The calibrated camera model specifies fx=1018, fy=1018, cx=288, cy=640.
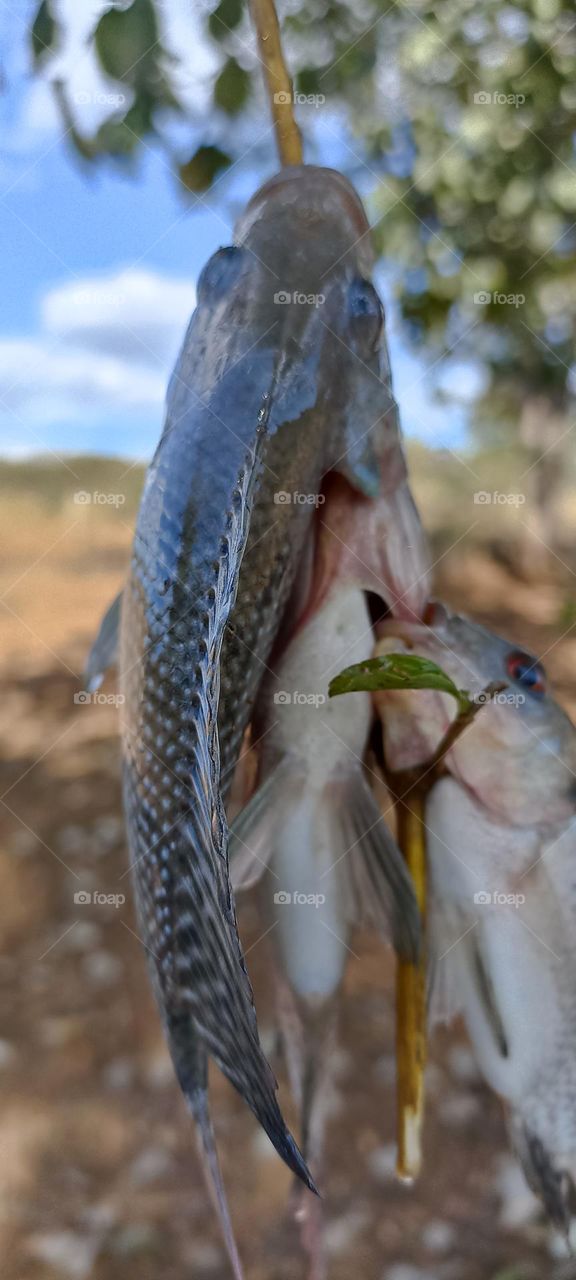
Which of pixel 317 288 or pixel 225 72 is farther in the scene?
pixel 225 72

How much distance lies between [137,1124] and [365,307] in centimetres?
87

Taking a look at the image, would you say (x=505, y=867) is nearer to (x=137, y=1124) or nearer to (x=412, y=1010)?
(x=412, y=1010)

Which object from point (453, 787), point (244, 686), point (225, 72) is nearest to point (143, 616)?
point (244, 686)

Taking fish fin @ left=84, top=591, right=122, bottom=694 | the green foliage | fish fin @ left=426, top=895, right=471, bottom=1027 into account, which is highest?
the green foliage

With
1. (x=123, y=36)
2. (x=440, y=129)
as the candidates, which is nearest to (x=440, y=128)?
(x=440, y=129)

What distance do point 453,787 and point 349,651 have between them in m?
0.08

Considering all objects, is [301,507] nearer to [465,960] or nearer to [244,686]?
A: [244,686]

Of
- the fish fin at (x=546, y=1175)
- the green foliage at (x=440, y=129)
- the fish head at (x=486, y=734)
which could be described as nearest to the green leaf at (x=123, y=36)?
the green foliage at (x=440, y=129)

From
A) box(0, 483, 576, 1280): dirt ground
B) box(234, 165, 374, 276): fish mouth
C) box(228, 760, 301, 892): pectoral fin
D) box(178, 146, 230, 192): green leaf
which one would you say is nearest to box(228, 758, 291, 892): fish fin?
box(228, 760, 301, 892): pectoral fin

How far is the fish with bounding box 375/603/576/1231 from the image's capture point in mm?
455

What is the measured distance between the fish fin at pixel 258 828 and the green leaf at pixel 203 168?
467 millimetres

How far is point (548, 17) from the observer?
0.87 metres

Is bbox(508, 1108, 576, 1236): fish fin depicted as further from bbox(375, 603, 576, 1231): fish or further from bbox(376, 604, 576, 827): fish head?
bbox(376, 604, 576, 827): fish head

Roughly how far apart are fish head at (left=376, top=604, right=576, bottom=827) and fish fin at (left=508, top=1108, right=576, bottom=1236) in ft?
0.56
